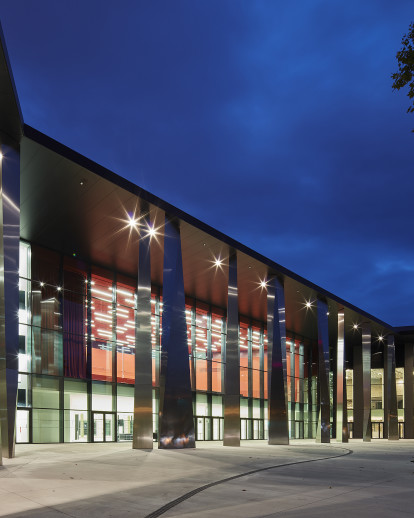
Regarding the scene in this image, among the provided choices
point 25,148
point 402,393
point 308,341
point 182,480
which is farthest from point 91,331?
point 402,393

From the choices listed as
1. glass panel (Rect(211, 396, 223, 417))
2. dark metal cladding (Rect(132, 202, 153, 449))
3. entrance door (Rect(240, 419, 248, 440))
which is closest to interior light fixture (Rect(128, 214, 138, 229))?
dark metal cladding (Rect(132, 202, 153, 449))

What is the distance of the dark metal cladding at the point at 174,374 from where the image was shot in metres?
23.2

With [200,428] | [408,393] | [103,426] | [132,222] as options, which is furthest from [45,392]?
[408,393]

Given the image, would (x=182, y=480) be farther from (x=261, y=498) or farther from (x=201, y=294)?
(x=201, y=294)

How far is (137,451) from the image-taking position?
69.8ft

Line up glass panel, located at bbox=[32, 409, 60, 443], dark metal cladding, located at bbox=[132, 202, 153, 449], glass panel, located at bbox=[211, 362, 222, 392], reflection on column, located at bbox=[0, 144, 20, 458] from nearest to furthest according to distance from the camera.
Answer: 1. reflection on column, located at bbox=[0, 144, 20, 458]
2. dark metal cladding, located at bbox=[132, 202, 153, 449]
3. glass panel, located at bbox=[32, 409, 60, 443]
4. glass panel, located at bbox=[211, 362, 222, 392]

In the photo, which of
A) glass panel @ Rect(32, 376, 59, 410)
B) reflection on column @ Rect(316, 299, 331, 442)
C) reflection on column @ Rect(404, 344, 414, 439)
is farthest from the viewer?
reflection on column @ Rect(404, 344, 414, 439)

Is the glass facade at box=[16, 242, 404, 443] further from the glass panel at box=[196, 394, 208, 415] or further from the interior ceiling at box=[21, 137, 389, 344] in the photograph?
the interior ceiling at box=[21, 137, 389, 344]

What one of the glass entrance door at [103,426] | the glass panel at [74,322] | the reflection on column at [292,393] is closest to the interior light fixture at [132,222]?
the glass panel at [74,322]

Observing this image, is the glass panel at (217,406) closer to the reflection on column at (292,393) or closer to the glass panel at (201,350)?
the glass panel at (201,350)

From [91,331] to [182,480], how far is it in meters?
19.7

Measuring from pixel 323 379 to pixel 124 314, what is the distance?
1439cm

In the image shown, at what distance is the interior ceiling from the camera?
2100 cm

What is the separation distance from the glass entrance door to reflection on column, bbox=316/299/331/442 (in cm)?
1434
